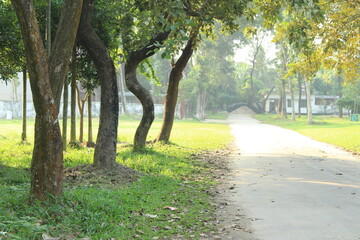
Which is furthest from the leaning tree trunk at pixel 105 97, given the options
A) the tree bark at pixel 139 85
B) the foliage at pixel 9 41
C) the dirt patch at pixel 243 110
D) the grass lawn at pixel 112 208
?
the dirt patch at pixel 243 110

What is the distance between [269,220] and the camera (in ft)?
20.8

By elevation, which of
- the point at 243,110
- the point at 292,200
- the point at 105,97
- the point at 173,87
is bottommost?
the point at 292,200

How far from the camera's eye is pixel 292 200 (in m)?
7.64

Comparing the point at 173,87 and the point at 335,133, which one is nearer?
the point at 173,87

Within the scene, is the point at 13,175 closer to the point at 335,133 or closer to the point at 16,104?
the point at 335,133

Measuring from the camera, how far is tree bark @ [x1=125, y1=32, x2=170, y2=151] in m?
13.3

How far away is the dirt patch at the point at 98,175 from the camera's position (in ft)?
28.3

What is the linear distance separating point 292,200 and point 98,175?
13.9ft

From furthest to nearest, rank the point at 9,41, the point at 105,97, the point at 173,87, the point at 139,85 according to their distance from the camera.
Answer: the point at 173,87 → the point at 139,85 → the point at 9,41 → the point at 105,97

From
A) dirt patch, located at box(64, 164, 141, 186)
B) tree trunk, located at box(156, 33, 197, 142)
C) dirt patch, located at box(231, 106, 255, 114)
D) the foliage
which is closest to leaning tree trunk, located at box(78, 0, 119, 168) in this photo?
dirt patch, located at box(64, 164, 141, 186)

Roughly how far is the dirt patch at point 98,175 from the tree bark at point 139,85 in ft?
13.1

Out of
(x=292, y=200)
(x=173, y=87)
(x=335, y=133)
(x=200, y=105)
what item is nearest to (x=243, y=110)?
(x=200, y=105)

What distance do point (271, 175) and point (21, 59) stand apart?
891cm

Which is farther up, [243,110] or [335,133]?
[243,110]
